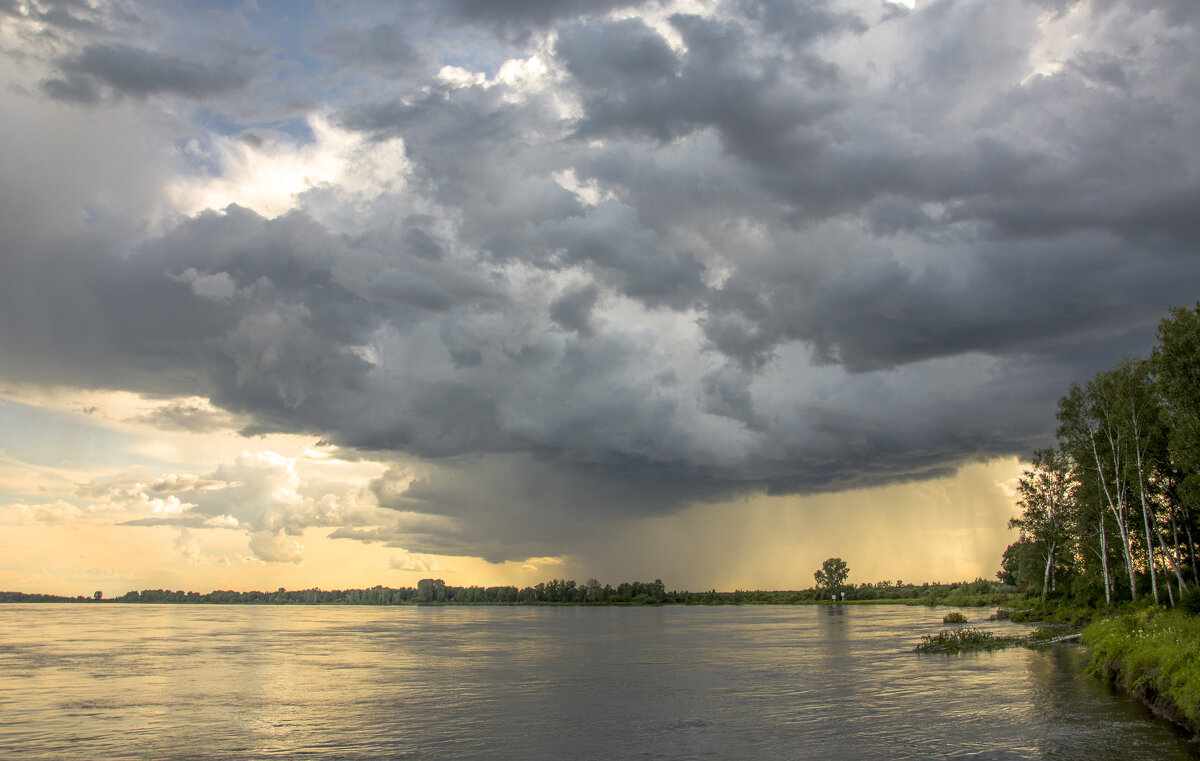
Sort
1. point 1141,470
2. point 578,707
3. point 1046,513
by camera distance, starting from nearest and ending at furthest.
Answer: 1. point 578,707
2. point 1141,470
3. point 1046,513

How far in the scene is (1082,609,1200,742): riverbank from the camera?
103 feet

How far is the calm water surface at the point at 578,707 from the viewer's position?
32.8 metres

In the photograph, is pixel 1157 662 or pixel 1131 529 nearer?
pixel 1157 662

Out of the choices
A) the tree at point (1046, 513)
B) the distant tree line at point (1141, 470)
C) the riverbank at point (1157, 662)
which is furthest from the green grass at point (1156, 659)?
the tree at point (1046, 513)

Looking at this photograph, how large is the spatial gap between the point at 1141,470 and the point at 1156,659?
1476 inches

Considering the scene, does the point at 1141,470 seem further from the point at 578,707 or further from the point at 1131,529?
the point at 578,707

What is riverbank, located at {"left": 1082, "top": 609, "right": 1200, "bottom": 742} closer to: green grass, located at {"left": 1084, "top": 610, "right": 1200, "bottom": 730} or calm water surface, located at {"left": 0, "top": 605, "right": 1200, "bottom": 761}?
green grass, located at {"left": 1084, "top": 610, "right": 1200, "bottom": 730}

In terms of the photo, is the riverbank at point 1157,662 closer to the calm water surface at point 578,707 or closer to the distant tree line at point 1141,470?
the calm water surface at point 578,707

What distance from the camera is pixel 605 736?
36531 millimetres

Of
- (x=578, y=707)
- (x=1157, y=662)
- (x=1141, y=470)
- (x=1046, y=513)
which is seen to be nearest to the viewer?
(x=1157, y=662)

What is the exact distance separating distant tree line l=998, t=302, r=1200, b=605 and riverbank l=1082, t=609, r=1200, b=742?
14265mm

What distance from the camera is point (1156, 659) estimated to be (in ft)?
121

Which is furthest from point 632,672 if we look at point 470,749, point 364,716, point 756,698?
point 470,749

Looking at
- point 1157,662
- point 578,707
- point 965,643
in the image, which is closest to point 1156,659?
point 1157,662
